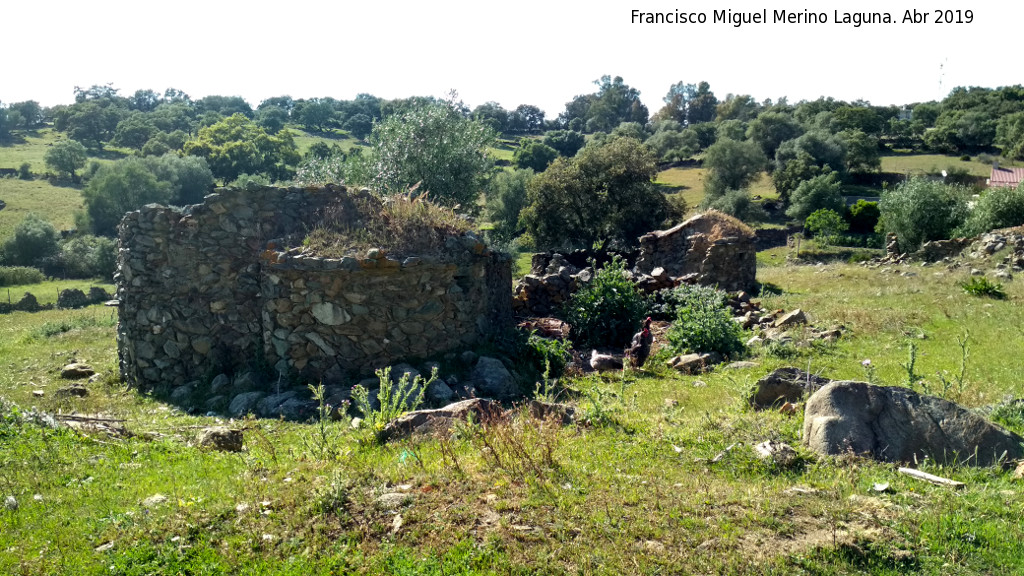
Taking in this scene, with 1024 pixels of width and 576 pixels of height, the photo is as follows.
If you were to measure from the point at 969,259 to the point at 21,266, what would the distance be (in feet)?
153

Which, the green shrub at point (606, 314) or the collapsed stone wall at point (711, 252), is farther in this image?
the collapsed stone wall at point (711, 252)

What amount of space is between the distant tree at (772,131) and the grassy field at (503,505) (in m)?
64.3

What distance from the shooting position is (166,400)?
9742mm

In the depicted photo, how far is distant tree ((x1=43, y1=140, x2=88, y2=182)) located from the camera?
2383 inches

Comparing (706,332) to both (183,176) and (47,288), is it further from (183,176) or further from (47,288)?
(183,176)

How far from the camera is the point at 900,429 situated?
5.34 m

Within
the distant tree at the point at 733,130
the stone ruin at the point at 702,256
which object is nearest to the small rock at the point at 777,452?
the stone ruin at the point at 702,256

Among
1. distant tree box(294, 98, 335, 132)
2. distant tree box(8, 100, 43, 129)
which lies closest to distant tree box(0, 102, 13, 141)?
distant tree box(8, 100, 43, 129)

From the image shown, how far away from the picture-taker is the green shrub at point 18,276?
35.6 m

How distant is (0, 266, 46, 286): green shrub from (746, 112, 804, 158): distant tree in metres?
59.4

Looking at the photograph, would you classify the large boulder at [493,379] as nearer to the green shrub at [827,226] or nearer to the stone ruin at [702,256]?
the stone ruin at [702,256]

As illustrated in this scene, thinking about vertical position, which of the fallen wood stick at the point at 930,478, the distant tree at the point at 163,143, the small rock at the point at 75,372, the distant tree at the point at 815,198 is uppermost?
the distant tree at the point at 163,143

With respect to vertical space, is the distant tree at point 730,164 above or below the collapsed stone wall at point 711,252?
above

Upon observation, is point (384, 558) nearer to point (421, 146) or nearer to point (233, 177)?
point (421, 146)
